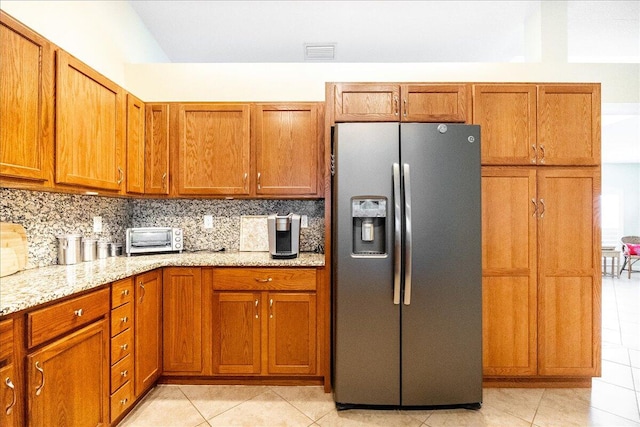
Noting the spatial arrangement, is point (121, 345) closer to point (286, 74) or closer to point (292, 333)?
point (292, 333)

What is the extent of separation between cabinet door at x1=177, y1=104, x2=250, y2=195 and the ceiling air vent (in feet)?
3.75

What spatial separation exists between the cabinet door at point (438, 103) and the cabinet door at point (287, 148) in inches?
29.5

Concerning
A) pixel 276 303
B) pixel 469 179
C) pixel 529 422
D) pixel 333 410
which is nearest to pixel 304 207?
pixel 276 303

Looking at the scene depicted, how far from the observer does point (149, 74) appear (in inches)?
106

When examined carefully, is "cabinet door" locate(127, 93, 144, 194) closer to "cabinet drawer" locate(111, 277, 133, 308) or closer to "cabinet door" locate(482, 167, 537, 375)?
"cabinet drawer" locate(111, 277, 133, 308)

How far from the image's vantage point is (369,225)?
194 centimetres

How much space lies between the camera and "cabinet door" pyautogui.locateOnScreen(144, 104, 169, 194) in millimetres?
2477

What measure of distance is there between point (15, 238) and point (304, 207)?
191cm

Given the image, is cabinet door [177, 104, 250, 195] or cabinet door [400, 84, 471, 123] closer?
cabinet door [400, 84, 471, 123]

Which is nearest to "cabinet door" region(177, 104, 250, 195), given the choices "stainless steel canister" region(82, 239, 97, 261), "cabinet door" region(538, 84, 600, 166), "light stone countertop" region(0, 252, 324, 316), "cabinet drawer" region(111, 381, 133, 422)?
"light stone countertop" region(0, 252, 324, 316)

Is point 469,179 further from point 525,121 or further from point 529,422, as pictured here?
point 529,422

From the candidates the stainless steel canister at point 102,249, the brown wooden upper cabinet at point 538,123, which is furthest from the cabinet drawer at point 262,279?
the brown wooden upper cabinet at point 538,123

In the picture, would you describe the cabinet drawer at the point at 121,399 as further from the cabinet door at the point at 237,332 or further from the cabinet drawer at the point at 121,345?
the cabinet door at the point at 237,332

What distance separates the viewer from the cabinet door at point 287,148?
8.14 feet
